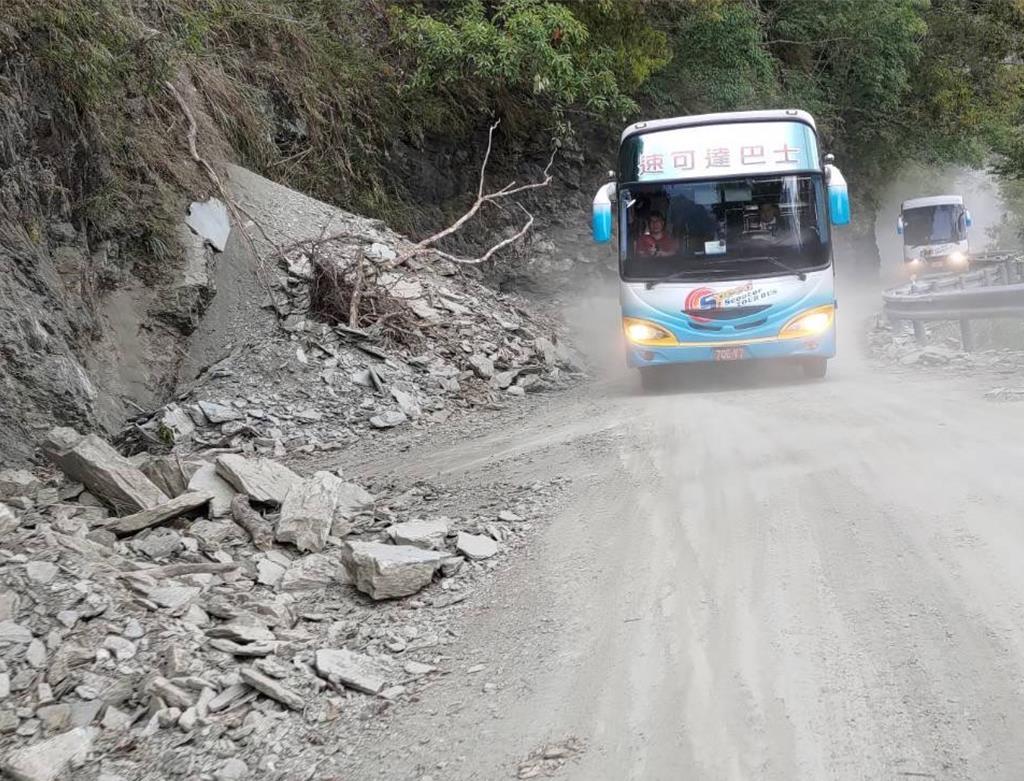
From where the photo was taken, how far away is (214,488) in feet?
20.9

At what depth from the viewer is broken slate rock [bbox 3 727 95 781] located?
3533 mm

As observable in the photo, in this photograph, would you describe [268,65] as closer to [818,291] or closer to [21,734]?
[818,291]

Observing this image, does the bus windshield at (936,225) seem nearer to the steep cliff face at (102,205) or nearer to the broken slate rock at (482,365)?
the steep cliff face at (102,205)

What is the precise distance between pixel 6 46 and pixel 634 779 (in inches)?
318

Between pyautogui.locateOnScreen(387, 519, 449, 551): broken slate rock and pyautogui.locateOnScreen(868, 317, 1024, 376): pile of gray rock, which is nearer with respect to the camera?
pyautogui.locateOnScreen(387, 519, 449, 551): broken slate rock

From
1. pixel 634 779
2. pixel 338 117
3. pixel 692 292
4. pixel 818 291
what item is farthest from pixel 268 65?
pixel 634 779

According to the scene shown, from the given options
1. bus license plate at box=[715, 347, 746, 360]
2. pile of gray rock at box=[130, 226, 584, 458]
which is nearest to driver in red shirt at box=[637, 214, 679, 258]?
bus license plate at box=[715, 347, 746, 360]

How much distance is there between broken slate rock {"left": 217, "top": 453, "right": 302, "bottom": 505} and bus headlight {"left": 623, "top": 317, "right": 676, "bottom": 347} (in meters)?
5.41

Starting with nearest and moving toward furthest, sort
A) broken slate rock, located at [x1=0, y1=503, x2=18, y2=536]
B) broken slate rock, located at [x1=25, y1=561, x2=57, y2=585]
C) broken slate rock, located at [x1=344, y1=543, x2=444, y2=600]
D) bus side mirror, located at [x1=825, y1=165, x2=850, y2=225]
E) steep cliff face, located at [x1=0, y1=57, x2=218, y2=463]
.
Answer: broken slate rock, located at [x1=25, y1=561, x2=57, y2=585] < broken slate rock, located at [x1=344, y1=543, x2=444, y2=600] < broken slate rock, located at [x1=0, y1=503, x2=18, y2=536] < steep cliff face, located at [x1=0, y1=57, x2=218, y2=463] < bus side mirror, located at [x1=825, y1=165, x2=850, y2=225]

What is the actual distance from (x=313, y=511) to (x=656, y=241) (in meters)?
6.35

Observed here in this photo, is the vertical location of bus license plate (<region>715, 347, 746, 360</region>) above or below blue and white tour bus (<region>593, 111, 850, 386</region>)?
below

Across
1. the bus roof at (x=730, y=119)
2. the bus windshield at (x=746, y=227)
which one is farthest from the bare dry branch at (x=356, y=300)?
the bus roof at (x=730, y=119)

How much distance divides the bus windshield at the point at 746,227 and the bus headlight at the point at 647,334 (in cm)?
57

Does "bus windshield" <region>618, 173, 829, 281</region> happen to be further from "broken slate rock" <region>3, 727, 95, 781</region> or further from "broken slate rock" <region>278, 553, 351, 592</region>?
"broken slate rock" <region>3, 727, 95, 781</region>
